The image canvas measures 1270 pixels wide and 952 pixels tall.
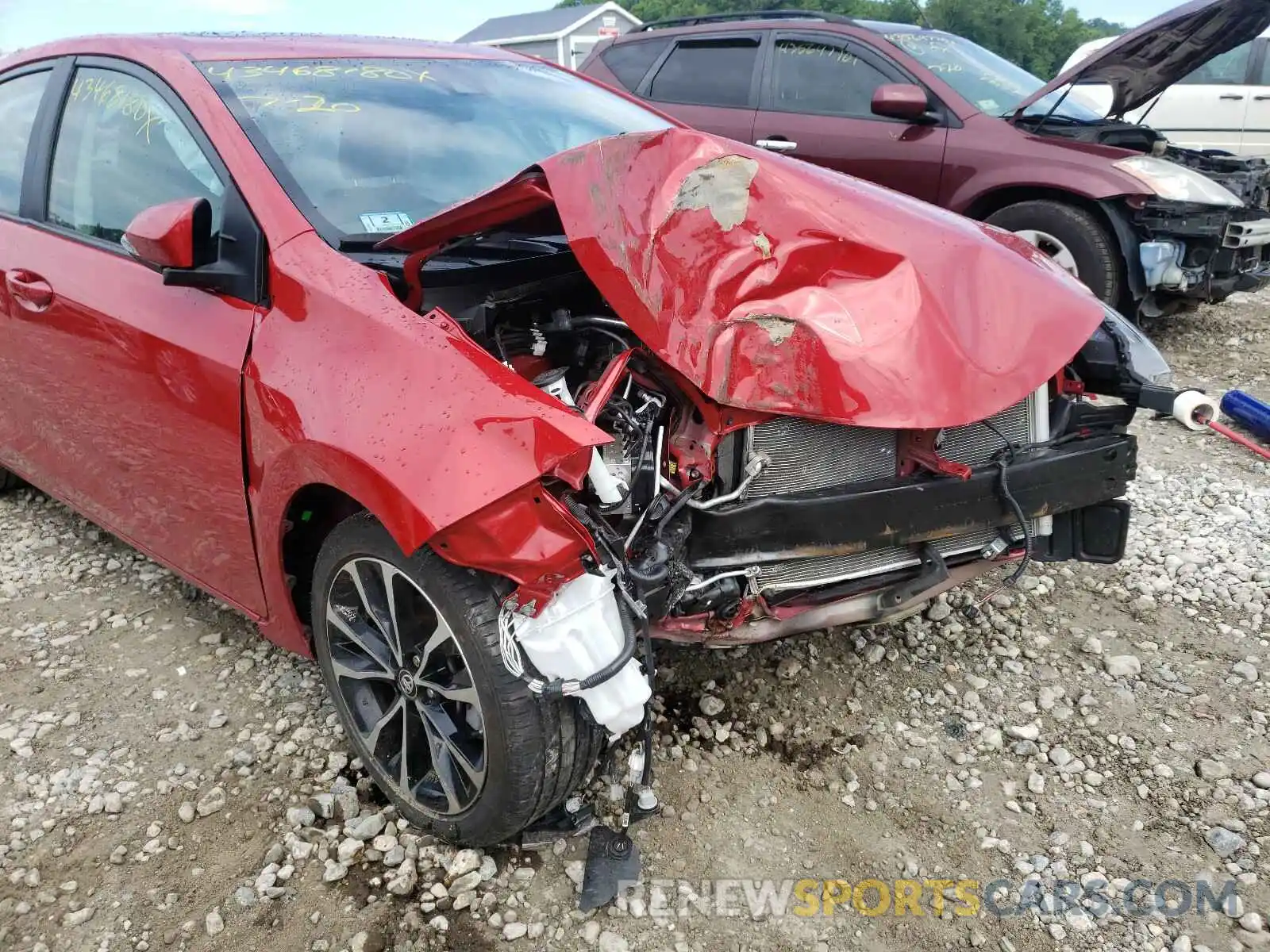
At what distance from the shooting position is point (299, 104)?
249 centimetres

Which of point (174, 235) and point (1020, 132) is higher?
point (1020, 132)

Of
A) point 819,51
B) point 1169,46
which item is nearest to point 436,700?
point 1169,46

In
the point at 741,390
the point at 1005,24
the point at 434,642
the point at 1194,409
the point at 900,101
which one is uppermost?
the point at 1005,24

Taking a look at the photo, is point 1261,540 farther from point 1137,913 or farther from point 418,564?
point 418,564

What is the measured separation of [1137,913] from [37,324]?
3390 mm

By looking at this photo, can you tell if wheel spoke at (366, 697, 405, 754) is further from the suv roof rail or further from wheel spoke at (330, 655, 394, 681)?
the suv roof rail

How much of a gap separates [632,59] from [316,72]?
15.6 feet

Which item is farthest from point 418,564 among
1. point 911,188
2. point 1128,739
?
point 911,188

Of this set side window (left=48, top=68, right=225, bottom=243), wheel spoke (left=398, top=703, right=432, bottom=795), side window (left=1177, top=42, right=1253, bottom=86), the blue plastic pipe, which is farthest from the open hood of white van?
side window (left=1177, top=42, right=1253, bottom=86)

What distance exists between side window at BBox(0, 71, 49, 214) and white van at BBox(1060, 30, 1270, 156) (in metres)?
8.84

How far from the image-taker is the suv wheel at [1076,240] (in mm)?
5047

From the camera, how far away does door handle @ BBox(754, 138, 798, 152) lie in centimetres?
529

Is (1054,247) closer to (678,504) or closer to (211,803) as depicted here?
(678,504)

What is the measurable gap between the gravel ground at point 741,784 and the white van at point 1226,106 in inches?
301
